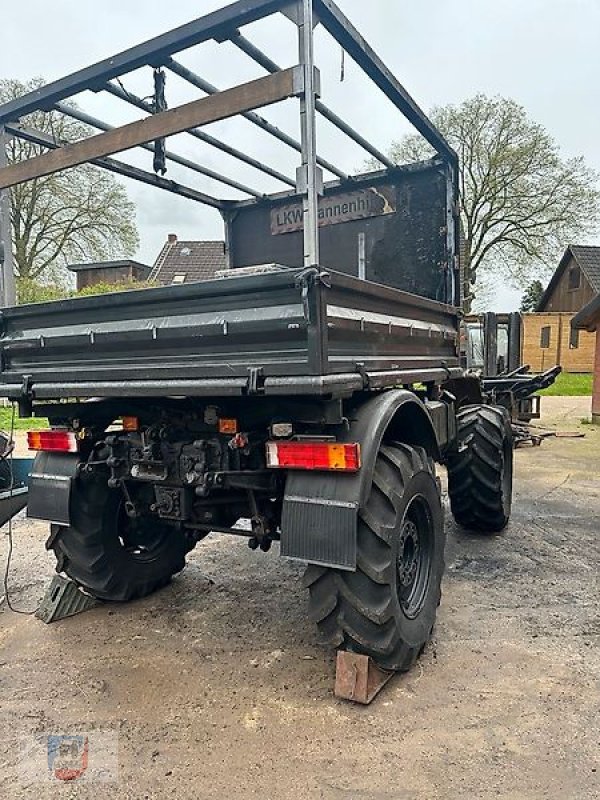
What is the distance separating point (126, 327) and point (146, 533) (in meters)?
1.52

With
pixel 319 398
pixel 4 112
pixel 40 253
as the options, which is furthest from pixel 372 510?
pixel 40 253

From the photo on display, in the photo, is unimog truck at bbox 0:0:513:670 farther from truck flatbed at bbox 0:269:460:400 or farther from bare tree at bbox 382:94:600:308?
bare tree at bbox 382:94:600:308

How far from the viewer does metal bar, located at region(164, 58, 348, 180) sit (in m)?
→ 2.90

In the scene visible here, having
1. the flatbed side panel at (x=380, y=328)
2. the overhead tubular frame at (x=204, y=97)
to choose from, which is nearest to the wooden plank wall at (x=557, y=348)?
the flatbed side panel at (x=380, y=328)

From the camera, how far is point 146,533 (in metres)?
3.75

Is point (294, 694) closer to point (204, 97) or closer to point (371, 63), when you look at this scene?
point (204, 97)

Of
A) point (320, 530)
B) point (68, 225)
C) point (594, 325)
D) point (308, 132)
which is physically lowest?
point (320, 530)

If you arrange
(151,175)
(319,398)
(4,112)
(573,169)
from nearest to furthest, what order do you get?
(319,398)
(4,112)
(151,175)
(573,169)

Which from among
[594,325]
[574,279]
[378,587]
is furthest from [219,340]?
[574,279]

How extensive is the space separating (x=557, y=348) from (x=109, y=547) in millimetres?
24725

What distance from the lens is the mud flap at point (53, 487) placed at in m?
3.14

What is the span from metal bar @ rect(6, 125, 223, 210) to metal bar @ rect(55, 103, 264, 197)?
0.15 m

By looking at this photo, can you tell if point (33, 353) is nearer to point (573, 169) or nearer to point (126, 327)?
point (126, 327)

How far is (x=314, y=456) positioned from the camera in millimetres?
2494
